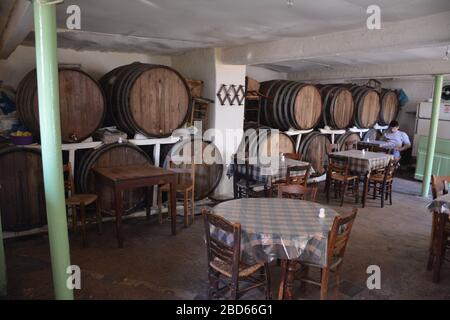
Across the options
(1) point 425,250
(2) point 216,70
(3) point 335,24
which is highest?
(3) point 335,24

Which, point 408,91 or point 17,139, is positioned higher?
point 408,91

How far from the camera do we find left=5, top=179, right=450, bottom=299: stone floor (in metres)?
2.83

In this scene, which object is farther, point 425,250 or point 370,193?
point 370,193

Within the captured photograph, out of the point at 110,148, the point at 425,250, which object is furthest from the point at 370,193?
the point at 110,148

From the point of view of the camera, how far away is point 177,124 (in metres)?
4.62

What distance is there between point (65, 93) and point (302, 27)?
8.53ft

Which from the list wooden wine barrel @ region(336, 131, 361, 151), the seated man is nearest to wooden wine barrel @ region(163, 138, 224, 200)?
wooden wine barrel @ region(336, 131, 361, 151)

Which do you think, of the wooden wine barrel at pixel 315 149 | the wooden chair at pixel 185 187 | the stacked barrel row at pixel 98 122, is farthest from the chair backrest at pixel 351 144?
the wooden chair at pixel 185 187

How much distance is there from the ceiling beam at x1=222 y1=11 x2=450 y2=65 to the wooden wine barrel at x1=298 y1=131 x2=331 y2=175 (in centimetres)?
217

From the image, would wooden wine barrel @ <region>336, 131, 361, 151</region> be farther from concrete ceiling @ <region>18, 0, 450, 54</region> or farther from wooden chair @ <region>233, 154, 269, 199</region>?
concrete ceiling @ <region>18, 0, 450, 54</region>

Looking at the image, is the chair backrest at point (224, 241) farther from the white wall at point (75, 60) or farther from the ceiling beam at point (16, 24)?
the white wall at point (75, 60)

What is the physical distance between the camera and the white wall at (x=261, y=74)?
7.19 meters

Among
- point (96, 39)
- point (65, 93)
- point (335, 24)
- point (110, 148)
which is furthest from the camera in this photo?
point (96, 39)

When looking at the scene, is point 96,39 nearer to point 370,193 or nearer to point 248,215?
point 248,215
